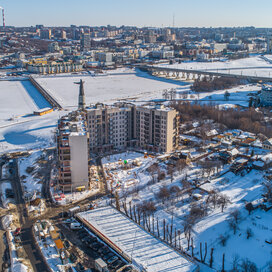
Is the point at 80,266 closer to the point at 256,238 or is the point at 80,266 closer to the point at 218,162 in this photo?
the point at 256,238

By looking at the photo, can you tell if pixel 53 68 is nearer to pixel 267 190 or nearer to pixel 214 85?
pixel 214 85

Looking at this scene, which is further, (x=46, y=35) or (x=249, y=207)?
(x=46, y=35)

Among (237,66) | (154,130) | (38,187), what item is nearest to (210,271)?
(38,187)

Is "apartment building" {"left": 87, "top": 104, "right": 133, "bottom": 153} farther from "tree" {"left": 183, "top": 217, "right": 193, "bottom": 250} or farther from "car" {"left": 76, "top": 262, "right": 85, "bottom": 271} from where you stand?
"car" {"left": 76, "top": 262, "right": 85, "bottom": 271}

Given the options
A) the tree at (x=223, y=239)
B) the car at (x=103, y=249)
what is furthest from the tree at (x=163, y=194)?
the car at (x=103, y=249)

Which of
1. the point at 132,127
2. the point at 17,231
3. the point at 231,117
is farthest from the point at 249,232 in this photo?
the point at 231,117

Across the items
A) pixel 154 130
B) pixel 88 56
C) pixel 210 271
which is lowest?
pixel 210 271

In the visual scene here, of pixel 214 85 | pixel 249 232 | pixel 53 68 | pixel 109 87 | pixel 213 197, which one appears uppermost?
pixel 53 68

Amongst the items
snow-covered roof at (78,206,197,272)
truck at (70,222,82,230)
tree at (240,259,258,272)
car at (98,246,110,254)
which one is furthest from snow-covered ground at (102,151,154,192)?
→ tree at (240,259,258,272)
